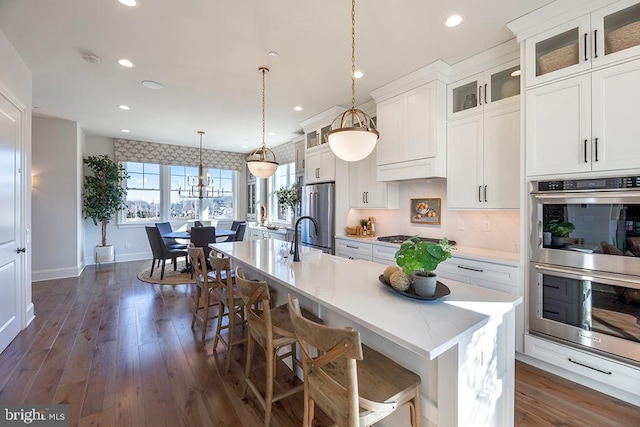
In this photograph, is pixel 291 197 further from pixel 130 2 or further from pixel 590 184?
pixel 590 184

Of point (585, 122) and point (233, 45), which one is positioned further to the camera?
point (233, 45)

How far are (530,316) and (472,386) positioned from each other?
1617 mm

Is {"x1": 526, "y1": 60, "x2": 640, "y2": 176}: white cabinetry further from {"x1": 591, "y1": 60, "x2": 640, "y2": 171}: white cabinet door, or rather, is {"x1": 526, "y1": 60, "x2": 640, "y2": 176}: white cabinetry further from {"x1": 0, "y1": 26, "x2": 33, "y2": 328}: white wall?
{"x1": 0, "y1": 26, "x2": 33, "y2": 328}: white wall

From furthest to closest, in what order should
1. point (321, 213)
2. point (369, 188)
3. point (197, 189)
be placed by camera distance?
point (197, 189)
point (321, 213)
point (369, 188)

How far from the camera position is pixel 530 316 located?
2355 millimetres

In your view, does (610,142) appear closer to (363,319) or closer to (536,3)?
(536,3)

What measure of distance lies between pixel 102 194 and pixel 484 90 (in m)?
6.96

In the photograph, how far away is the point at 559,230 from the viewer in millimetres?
2207

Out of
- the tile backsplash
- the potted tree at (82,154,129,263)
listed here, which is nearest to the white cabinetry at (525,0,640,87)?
the tile backsplash

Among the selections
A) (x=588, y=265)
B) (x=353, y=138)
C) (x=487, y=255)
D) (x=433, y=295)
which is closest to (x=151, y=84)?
(x=353, y=138)

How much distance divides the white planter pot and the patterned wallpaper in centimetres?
202

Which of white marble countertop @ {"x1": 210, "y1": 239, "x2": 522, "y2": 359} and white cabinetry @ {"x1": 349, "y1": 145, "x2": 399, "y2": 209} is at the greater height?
white cabinetry @ {"x1": 349, "y1": 145, "x2": 399, "y2": 209}

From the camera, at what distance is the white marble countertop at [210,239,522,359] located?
1.08 m
